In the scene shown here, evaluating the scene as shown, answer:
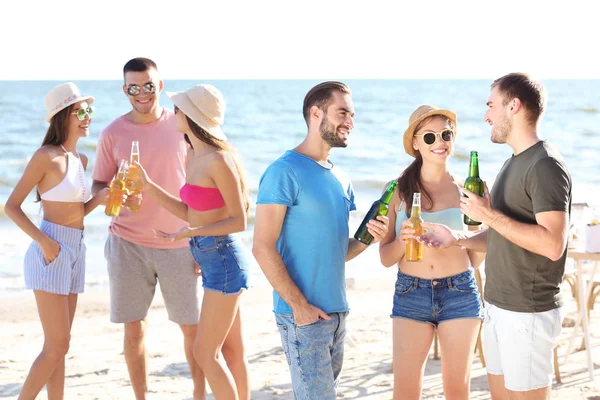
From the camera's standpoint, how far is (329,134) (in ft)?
12.7

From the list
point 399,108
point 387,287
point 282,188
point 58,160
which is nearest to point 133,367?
point 58,160

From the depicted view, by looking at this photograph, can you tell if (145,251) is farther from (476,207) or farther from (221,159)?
(476,207)

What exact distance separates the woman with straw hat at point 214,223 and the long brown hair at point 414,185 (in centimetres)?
92

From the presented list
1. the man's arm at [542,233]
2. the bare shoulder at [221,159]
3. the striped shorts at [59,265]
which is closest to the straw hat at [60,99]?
the striped shorts at [59,265]

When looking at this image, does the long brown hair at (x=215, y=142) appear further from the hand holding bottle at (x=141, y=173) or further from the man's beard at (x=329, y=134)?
the man's beard at (x=329, y=134)

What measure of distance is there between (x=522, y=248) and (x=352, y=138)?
24518 mm

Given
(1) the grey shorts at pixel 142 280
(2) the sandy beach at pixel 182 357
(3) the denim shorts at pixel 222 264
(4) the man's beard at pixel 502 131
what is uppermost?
(4) the man's beard at pixel 502 131

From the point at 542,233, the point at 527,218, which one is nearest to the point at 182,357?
the point at 527,218

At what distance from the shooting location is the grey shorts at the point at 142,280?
5.44m

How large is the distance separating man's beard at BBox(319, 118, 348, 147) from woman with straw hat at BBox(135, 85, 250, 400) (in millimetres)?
893

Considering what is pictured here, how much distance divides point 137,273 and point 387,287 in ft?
16.5

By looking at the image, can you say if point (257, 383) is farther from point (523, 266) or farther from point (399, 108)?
point (399, 108)

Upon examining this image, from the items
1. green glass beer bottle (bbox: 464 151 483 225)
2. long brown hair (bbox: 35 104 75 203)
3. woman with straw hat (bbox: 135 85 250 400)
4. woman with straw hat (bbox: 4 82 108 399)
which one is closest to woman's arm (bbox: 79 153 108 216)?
woman with straw hat (bbox: 4 82 108 399)

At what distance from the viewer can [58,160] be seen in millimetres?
5043
